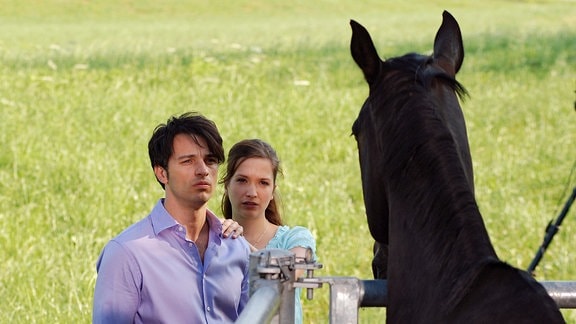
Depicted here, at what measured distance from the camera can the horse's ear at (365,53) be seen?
2.87 m

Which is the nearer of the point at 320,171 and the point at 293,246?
the point at 293,246

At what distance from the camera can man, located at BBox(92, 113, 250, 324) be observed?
2887 mm

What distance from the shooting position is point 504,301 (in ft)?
7.57

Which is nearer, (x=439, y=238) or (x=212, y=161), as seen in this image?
(x=439, y=238)

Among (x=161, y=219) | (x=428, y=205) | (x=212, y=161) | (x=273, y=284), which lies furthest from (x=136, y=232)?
(x=428, y=205)

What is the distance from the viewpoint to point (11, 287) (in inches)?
248

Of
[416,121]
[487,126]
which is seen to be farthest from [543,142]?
[416,121]

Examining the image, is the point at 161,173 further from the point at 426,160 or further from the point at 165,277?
the point at 426,160

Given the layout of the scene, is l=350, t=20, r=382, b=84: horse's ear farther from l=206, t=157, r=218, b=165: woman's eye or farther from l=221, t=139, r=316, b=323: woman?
l=221, t=139, r=316, b=323: woman

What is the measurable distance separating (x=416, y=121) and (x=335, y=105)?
10700mm

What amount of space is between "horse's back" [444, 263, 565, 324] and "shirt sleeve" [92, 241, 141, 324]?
927mm

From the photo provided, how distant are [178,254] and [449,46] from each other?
3.34ft

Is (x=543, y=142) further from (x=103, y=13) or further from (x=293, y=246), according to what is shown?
(x=103, y=13)

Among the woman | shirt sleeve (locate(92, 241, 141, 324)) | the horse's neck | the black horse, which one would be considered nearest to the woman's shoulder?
the woman
